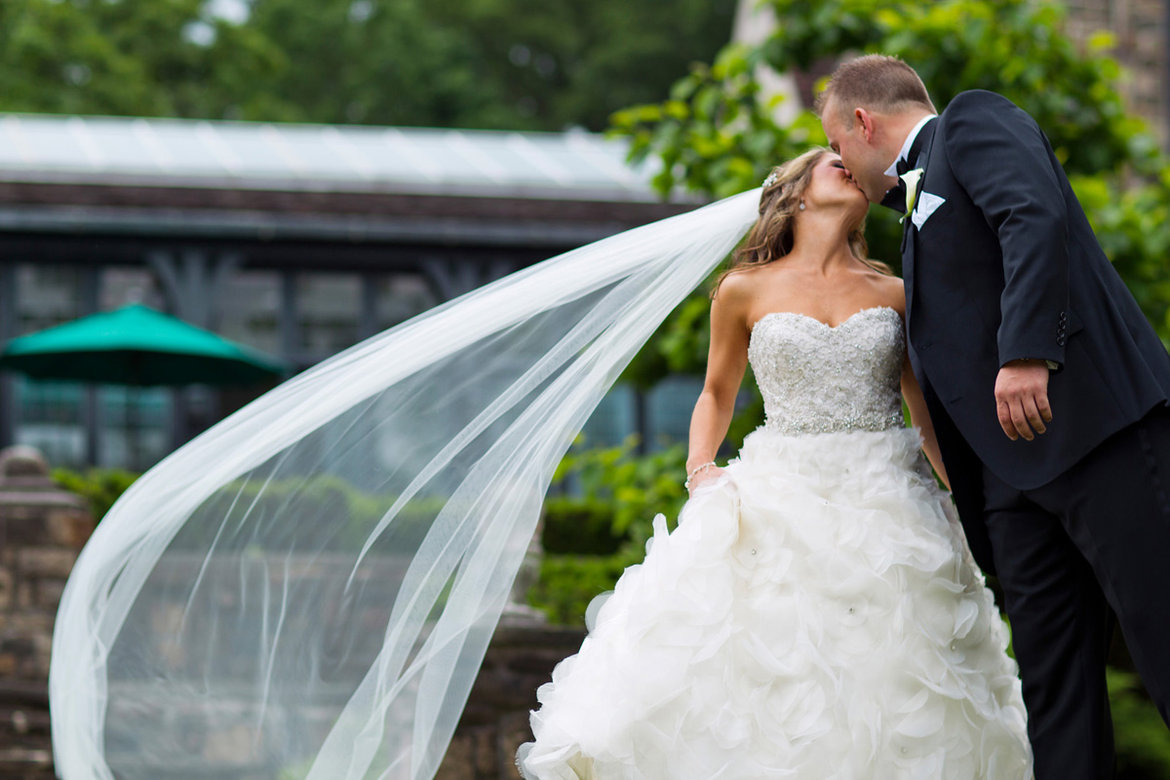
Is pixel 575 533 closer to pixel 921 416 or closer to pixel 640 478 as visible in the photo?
pixel 640 478

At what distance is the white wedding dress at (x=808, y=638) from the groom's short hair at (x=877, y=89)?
60 cm

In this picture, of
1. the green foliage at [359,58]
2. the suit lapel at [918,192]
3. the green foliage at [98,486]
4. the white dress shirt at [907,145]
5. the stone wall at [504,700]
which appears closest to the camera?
the suit lapel at [918,192]

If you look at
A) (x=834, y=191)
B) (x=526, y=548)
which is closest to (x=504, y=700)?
(x=526, y=548)

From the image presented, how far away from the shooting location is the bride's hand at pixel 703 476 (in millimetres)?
3516

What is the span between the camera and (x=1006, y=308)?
9.71ft

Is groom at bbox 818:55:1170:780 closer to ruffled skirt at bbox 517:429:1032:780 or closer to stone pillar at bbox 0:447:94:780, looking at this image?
ruffled skirt at bbox 517:429:1032:780

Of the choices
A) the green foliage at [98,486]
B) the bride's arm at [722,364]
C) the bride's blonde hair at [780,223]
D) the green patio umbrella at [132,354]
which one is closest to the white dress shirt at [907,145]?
the bride's blonde hair at [780,223]

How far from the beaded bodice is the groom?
Result: 0.73ft

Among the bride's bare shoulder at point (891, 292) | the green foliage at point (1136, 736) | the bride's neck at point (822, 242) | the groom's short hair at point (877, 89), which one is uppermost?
the groom's short hair at point (877, 89)

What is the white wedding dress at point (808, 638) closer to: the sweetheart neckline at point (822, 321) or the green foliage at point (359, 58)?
the sweetheart neckline at point (822, 321)

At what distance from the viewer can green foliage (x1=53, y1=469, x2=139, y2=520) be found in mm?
10539

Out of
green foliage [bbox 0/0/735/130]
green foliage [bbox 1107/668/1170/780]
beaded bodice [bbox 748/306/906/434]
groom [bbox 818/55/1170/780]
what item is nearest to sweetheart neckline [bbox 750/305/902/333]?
beaded bodice [bbox 748/306/906/434]

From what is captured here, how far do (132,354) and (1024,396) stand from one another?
8836mm

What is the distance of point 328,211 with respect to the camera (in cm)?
1323
